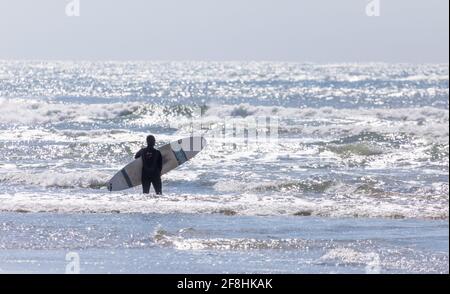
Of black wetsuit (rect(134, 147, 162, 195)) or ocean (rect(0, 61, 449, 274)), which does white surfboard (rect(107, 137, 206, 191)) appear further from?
black wetsuit (rect(134, 147, 162, 195))

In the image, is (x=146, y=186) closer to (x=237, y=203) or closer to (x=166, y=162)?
(x=237, y=203)

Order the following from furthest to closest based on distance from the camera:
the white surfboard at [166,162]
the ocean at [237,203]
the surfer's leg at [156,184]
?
the white surfboard at [166,162], the surfer's leg at [156,184], the ocean at [237,203]

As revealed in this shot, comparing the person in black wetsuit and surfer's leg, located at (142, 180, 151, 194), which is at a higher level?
the person in black wetsuit

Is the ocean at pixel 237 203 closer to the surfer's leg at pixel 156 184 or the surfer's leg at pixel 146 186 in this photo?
the surfer's leg at pixel 146 186

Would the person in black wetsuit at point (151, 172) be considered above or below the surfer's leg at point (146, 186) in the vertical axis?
above

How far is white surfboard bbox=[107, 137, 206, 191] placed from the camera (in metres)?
19.8

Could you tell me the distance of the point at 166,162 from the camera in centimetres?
2205

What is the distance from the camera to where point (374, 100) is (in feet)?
233

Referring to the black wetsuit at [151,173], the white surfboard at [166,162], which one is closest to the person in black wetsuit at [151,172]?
the black wetsuit at [151,173]

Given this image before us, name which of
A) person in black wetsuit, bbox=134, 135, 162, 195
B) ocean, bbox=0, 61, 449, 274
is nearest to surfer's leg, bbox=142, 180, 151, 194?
person in black wetsuit, bbox=134, 135, 162, 195

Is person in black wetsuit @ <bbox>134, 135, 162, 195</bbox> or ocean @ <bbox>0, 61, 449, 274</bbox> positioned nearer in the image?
ocean @ <bbox>0, 61, 449, 274</bbox>

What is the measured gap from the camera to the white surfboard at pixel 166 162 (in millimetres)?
19781

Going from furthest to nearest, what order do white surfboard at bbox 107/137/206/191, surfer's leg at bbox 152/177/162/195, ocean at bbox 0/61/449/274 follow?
white surfboard at bbox 107/137/206/191 < surfer's leg at bbox 152/177/162/195 < ocean at bbox 0/61/449/274

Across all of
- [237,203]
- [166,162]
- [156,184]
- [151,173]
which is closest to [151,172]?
[151,173]
